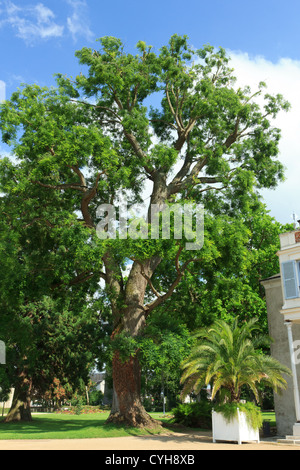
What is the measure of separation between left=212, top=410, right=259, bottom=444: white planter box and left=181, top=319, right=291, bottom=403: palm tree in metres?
0.90

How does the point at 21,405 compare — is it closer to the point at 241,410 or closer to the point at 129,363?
the point at 129,363

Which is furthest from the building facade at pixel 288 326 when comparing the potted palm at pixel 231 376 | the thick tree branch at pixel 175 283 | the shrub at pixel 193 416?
the shrub at pixel 193 416

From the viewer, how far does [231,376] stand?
18625mm

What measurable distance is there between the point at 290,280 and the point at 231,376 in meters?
5.83

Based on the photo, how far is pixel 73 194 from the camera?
25.8 meters

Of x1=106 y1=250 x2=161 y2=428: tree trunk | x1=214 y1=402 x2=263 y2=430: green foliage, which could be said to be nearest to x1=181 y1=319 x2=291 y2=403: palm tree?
x1=214 y1=402 x2=263 y2=430: green foliage

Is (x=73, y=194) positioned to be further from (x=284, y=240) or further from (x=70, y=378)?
(x=70, y=378)

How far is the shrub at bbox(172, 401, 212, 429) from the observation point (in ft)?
89.5

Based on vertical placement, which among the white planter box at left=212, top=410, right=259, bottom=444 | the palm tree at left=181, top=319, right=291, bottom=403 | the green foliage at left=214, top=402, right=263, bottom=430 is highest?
the palm tree at left=181, top=319, right=291, bottom=403

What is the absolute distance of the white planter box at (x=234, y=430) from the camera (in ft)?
59.4

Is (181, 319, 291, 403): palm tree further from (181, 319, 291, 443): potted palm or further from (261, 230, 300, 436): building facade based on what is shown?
(261, 230, 300, 436): building facade

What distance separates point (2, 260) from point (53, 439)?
855 centimetres

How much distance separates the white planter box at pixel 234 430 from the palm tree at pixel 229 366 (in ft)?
2.94

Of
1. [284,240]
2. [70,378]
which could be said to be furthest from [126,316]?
[70,378]
